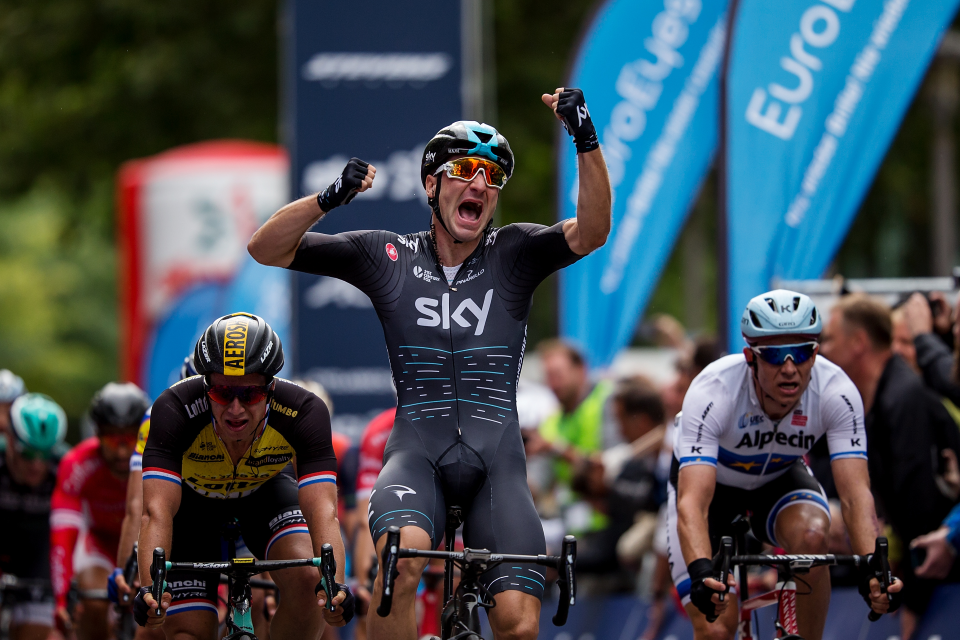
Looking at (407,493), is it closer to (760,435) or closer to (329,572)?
(329,572)

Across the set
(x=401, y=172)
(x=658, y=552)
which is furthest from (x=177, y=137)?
(x=658, y=552)

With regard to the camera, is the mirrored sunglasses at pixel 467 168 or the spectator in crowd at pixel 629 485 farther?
the spectator in crowd at pixel 629 485

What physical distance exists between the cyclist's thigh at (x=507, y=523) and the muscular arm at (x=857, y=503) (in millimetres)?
1638

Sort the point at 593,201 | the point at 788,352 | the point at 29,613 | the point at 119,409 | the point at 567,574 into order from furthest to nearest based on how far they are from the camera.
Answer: the point at 29,613 → the point at 119,409 → the point at 788,352 → the point at 593,201 → the point at 567,574

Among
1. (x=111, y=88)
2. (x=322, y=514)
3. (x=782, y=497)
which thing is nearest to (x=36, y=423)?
(x=322, y=514)

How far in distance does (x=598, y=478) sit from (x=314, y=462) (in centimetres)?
627

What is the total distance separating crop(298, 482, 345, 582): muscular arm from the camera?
6.47 meters

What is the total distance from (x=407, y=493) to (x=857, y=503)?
2284 mm

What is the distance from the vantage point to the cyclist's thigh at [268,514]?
727 cm

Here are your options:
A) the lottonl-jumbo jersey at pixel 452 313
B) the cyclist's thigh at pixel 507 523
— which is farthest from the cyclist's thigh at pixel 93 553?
the cyclist's thigh at pixel 507 523

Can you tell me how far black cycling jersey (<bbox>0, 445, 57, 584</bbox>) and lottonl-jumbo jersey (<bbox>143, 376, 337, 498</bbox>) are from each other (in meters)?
4.57

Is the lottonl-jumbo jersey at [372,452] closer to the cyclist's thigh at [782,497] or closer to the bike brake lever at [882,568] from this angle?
the cyclist's thigh at [782,497]

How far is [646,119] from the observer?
13156 millimetres

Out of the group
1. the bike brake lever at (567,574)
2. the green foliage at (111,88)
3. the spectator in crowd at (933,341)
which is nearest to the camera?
the bike brake lever at (567,574)
